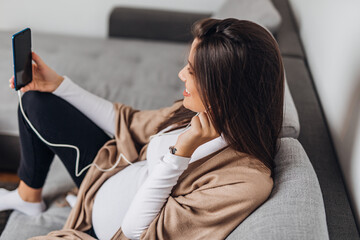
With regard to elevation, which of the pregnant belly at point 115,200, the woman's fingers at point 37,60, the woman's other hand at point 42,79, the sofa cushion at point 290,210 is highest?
the woman's fingers at point 37,60

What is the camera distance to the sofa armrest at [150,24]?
7.71 ft

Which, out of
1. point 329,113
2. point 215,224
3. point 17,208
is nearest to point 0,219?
point 17,208

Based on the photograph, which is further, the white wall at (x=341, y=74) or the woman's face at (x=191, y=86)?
the white wall at (x=341, y=74)

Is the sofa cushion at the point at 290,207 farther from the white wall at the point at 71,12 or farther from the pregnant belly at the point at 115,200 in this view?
the white wall at the point at 71,12

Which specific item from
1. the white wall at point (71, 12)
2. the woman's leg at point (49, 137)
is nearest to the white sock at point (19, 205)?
the woman's leg at point (49, 137)

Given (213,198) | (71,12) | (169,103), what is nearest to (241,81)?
(213,198)

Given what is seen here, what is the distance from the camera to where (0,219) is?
130 centimetres

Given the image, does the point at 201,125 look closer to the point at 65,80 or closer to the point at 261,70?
the point at 261,70

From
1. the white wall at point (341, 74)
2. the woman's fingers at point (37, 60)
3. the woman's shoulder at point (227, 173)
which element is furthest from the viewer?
the woman's fingers at point (37, 60)

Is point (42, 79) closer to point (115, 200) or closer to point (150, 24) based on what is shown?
point (115, 200)

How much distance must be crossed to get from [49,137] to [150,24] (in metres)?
1.42

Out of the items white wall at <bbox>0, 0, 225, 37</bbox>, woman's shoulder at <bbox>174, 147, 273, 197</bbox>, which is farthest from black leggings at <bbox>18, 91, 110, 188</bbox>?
white wall at <bbox>0, 0, 225, 37</bbox>

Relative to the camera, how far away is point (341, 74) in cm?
108

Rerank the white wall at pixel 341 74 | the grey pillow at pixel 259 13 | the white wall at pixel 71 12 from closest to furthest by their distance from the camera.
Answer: the white wall at pixel 341 74 → the grey pillow at pixel 259 13 → the white wall at pixel 71 12
